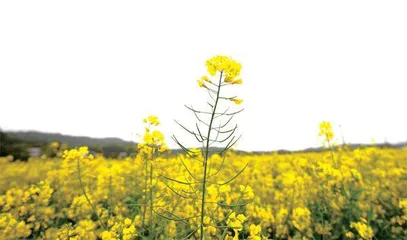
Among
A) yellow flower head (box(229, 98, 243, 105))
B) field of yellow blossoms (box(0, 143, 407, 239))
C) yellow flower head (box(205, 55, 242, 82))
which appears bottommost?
field of yellow blossoms (box(0, 143, 407, 239))

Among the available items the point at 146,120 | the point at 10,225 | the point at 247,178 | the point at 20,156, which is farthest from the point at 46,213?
the point at 20,156

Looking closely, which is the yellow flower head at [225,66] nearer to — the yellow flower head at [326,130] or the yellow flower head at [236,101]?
the yellow flower head at [236,101]

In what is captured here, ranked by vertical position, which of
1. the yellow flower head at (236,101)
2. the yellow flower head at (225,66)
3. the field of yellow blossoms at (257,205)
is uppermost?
the yellow flower head at (225,66)

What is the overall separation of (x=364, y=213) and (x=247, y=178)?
186cm

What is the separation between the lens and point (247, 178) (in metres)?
5.47

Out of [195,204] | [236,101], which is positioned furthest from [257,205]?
[236,101]

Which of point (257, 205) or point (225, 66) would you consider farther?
point (257, 205)

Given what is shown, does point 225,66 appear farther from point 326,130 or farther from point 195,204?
point 326,130

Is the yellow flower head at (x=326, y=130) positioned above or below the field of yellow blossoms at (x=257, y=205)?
above

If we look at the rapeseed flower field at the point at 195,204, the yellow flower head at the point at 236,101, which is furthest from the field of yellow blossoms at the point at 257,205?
the yellow flower head at the point at 236,101

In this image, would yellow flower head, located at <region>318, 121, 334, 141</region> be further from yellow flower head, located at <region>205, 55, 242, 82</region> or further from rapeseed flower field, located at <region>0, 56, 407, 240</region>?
yellow flower head, located at <region>205, 55, 242, 82</region>

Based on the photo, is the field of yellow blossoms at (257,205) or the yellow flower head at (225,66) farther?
the field of yellow blossoms at (257,205)

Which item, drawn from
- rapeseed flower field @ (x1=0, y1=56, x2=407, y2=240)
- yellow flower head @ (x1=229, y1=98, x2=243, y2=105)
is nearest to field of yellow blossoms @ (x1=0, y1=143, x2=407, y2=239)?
rapeseed flower field @ (x1=0, y1=56, x2=407, y2=240)

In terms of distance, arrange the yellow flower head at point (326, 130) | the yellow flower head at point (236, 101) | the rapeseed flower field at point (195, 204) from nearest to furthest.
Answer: the yellow flower head at point (236, 101), the rapeseed flower field at point (195, 204), the yellow flower head at point (326, 130)
